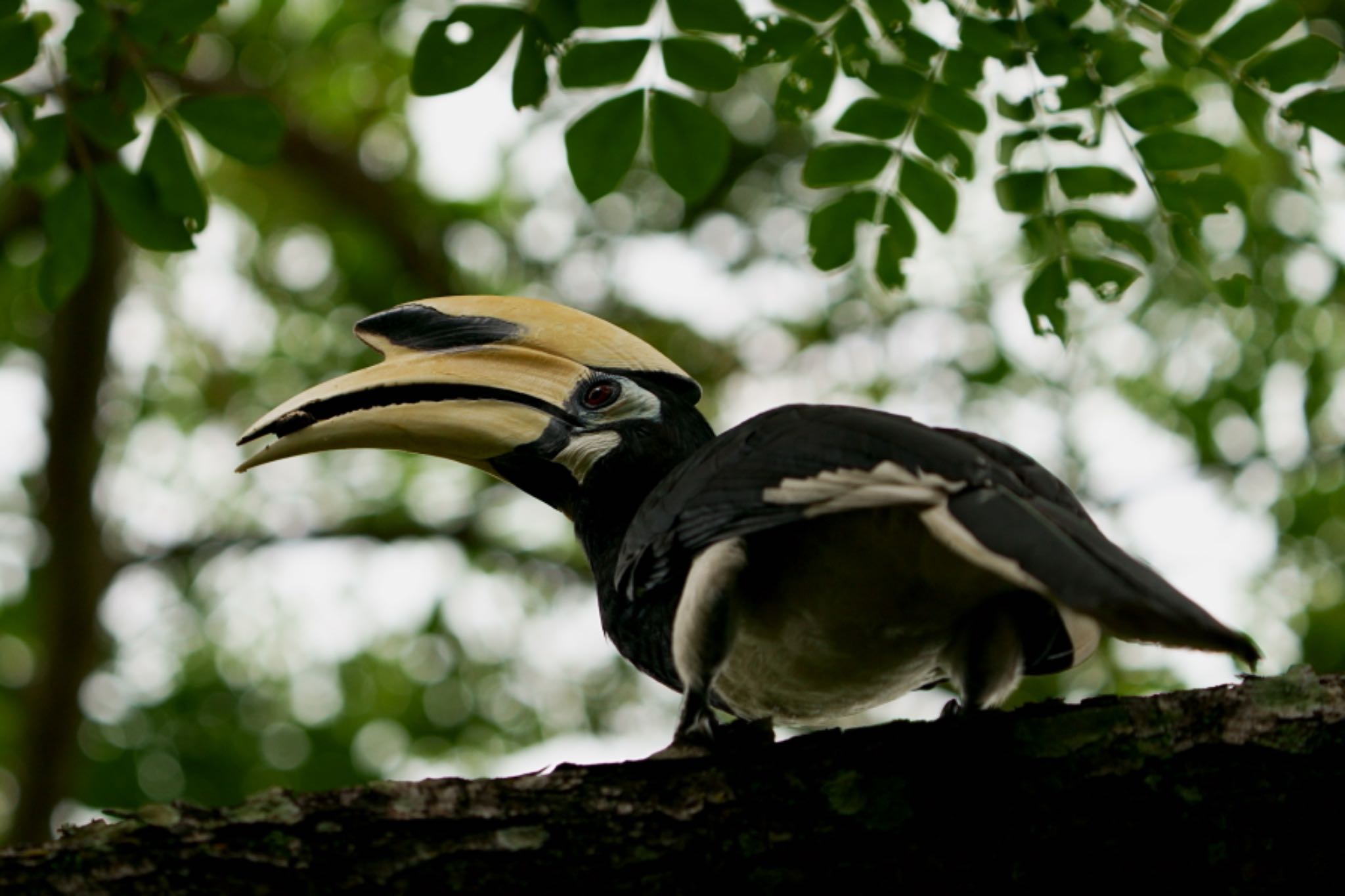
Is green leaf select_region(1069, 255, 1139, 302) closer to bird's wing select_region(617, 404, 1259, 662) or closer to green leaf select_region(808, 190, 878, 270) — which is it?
green leaf select_region(808, 190, 878, 270)

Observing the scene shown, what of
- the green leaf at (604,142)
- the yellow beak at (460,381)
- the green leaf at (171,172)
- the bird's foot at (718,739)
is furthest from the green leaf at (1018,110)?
the green leaf at (171,172)

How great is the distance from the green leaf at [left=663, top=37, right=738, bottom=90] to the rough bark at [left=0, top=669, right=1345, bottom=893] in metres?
1.40

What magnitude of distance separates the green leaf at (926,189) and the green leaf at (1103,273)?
30 cm

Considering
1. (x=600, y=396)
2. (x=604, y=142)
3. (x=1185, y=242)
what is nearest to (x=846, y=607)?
(x=600, y=396)

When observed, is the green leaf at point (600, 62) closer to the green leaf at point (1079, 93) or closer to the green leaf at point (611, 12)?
the green leaf at point (611, 12)

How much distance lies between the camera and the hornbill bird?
213cm

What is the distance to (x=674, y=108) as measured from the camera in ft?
9.46

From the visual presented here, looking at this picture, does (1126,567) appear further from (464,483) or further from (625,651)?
(464,483)

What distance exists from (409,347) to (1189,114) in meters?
1.78

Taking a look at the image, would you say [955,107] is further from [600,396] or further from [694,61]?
[600,396]

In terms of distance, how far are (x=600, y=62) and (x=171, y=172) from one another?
0.96 m

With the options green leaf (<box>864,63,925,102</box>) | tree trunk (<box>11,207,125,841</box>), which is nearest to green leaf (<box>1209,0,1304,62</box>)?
green leaf (<box>864,63,925,102</box>)

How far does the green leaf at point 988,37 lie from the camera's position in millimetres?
2869

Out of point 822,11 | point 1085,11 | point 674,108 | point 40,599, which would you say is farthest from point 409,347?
point 40,599
